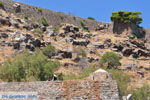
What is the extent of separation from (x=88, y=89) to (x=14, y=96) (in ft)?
9.61

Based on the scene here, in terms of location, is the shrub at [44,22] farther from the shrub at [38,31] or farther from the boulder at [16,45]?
the boulder at [16,45]

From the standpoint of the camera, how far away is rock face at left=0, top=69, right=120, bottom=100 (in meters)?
13.6

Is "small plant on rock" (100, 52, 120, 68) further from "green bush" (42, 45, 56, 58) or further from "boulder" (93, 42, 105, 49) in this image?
"boulder" (93, 42, 105, 49)

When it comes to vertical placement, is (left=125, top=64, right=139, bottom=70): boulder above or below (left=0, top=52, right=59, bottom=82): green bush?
below

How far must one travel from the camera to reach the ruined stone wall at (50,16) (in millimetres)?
55062

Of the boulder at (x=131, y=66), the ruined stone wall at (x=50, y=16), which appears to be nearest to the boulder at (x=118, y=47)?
the boulder at (x=131, y=66)

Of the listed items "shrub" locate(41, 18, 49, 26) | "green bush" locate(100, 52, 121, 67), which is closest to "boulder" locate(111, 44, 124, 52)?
"green bush" locate(100, 52, 121, 67)

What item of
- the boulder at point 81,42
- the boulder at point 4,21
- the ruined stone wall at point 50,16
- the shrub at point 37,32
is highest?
the ruined stone wall at point 50,16

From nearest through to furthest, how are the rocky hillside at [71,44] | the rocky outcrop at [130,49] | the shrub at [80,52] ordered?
1. the rocky hillside at [71,44]
2. the shrub at [80,52]
3. the rocky outcrop at [130,49]

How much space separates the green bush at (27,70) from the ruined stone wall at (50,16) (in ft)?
88.7

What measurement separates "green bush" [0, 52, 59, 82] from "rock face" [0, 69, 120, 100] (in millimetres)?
10714

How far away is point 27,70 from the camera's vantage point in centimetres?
2703

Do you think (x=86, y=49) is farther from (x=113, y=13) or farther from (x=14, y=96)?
(x=14, y=96)

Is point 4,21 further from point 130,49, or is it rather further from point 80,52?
point 130,49
